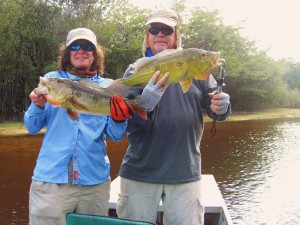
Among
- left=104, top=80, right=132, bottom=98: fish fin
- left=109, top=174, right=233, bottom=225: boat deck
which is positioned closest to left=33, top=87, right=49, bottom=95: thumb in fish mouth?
left=104, top=80, right=132, bottom=98: fish fin

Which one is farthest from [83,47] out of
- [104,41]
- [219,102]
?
[104,41]

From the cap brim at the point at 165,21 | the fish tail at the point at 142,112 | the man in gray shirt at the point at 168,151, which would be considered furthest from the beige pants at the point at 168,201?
the cap brim at the point at 165,21

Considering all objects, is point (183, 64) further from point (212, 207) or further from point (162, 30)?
point (212, 207)

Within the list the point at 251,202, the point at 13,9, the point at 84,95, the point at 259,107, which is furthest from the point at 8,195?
the point at 259,107

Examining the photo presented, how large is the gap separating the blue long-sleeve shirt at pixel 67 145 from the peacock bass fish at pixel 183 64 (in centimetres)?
62

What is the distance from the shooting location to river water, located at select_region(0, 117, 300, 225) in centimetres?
984

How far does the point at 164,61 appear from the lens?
121 inches

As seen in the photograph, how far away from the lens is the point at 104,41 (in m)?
31.2

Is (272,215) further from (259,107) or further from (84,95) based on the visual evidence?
(259,107)

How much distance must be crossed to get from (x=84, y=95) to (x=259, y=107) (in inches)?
1930

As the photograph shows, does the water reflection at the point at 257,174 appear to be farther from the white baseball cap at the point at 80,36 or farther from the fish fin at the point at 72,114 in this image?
the fish fin at the point at 72,114

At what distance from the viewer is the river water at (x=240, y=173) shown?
984 centimetres

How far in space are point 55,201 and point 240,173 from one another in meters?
11.7

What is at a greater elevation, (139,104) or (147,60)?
(147,60)
